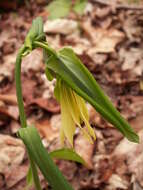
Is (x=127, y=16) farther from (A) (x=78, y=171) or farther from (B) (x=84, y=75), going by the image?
(B) (x=84, y=75)

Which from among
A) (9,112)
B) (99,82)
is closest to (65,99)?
(9,112)

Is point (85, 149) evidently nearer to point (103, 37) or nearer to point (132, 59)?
point (132, 59)

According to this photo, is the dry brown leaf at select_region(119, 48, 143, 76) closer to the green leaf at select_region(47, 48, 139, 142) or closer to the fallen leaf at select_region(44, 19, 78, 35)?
the fallen leaf at select_region(44, 19, 78, 35)

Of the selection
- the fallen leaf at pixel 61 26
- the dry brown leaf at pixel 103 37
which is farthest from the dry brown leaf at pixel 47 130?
the fallen leaf at pixel 61 26

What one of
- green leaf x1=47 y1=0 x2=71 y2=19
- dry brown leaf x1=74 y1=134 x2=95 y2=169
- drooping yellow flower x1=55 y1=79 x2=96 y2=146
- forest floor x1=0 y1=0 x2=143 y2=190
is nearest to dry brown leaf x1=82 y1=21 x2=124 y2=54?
forest floor x1=0 y1=0 x2=143 y2=190

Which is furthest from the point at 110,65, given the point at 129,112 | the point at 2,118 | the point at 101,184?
the point at 101,184

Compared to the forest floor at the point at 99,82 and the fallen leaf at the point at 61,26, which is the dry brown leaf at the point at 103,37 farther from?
the fallen leaf at the point at 61,26
